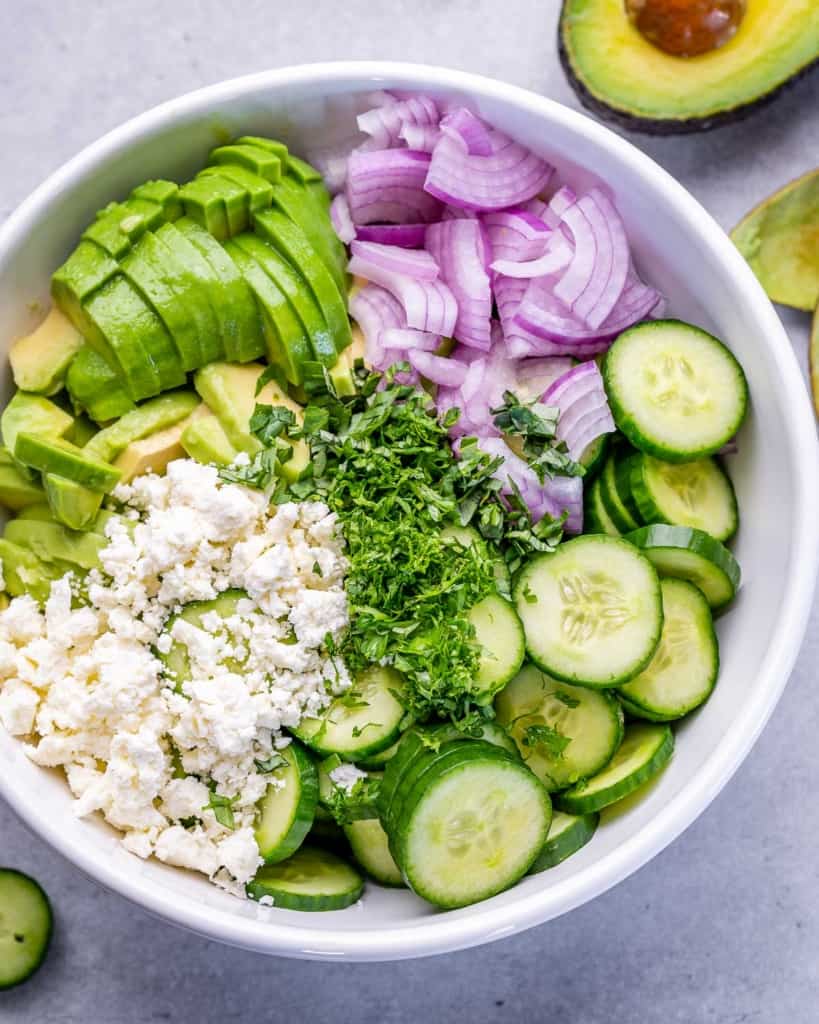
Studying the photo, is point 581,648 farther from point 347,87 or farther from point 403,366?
point 347,87

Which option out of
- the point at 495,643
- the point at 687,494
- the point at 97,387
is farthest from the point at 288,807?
the point at 687,494

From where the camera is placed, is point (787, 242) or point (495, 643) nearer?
point (495, 643)

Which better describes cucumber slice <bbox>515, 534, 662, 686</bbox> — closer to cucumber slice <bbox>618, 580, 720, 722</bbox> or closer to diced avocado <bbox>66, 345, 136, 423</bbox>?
cucumber slice <bbox>618, 580, 720, 722</bbox>

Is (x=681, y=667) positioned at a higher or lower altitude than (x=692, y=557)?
lower

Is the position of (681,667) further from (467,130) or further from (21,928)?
(21,928)

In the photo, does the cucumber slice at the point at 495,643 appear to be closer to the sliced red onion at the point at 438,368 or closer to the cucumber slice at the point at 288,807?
the cucumber slice at the point at 288,807

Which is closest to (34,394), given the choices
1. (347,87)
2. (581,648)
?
(347,87)
